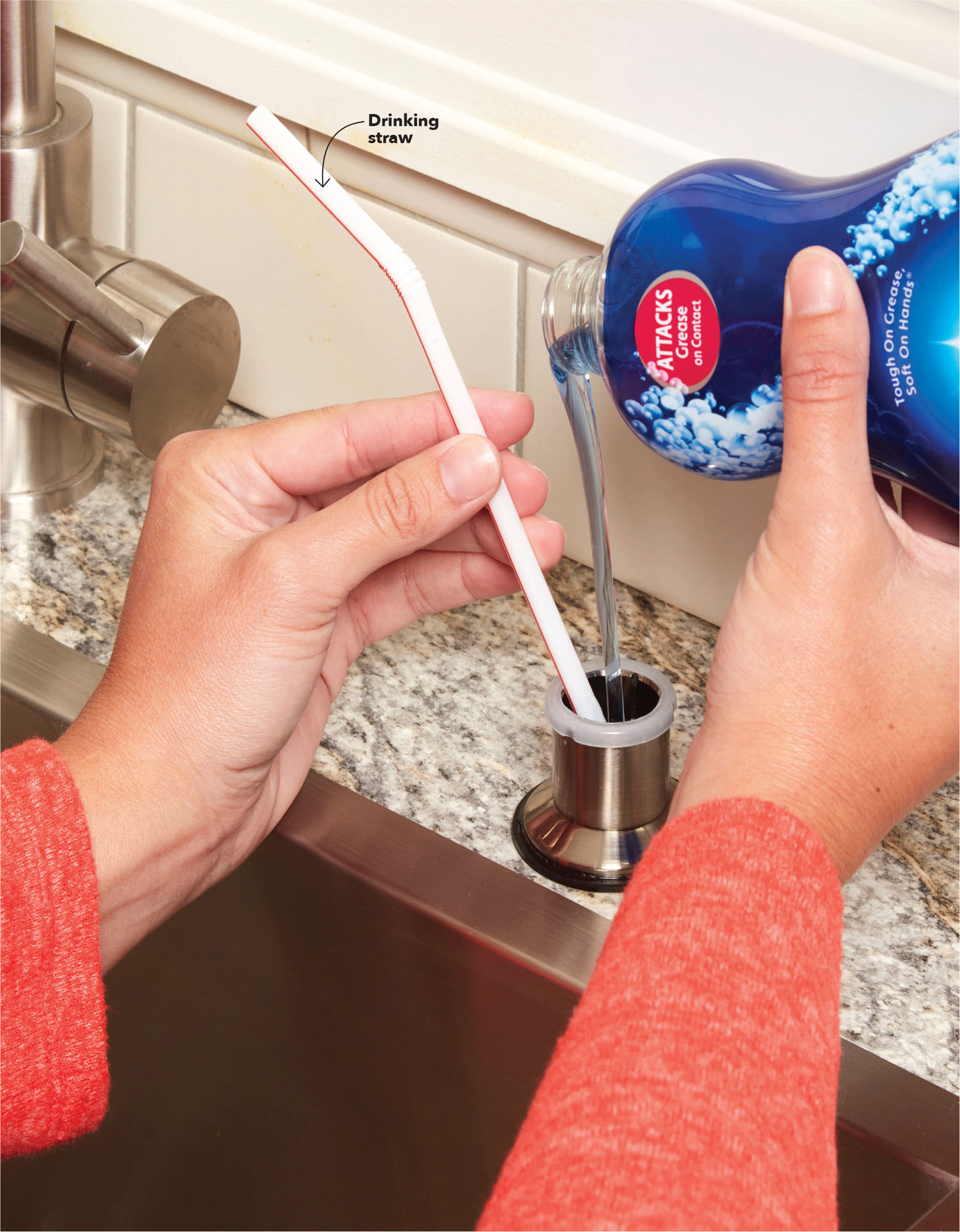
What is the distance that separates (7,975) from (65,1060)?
42mm

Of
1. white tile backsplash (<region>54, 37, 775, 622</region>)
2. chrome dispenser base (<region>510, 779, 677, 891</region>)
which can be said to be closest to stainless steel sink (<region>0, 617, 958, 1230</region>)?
chrome dispenser base (<region>510, 779, 677, 891</region>)

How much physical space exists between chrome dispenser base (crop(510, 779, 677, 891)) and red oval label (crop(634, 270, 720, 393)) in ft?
0.72

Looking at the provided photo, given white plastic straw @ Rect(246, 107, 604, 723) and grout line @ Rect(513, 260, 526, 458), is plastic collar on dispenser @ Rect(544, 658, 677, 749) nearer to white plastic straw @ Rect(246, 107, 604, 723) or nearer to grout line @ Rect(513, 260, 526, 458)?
white plastic straw @ Rect(246, 107, 604, 723)

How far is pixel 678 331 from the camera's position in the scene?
0.46 meters

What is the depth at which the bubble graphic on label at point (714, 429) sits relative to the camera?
46 centimetres

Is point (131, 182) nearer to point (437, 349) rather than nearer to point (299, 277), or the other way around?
point (299, 277)

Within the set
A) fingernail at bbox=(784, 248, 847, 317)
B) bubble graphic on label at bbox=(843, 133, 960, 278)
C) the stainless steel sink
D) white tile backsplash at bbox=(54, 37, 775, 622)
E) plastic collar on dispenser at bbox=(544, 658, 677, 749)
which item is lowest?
the stainless steel sink

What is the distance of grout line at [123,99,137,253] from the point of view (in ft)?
2.72

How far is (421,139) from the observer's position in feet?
2.30

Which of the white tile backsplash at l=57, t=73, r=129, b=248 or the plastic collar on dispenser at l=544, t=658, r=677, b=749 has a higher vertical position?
the white tile backsplash at l=57, t=73, r=129, b=248

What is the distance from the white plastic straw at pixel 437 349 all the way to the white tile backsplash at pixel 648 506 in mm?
158

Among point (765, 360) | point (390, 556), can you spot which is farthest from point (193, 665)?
point (765, 360)

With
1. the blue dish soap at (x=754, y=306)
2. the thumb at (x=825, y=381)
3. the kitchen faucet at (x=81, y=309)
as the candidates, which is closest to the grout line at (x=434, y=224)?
the kitchen faucet at (x=81, y=309)

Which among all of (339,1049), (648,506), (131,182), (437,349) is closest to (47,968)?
(339,1049)
